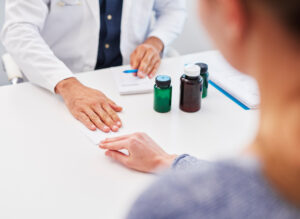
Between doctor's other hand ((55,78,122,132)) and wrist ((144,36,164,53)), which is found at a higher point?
wrist ((144,36,164,53))

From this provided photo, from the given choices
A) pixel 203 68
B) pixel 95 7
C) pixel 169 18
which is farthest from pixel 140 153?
pixel 169 18

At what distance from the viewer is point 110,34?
146 centimetres

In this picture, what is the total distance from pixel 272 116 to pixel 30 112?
88 cm

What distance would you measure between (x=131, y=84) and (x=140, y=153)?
0.41 metres

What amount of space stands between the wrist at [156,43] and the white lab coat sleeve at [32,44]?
1.33 feet

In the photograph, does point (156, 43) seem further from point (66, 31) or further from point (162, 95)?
point (162, 95)

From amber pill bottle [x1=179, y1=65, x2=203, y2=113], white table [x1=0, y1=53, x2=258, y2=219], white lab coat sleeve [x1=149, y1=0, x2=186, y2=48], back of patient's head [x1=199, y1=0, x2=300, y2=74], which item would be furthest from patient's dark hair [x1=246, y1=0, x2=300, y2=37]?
white lab coat sleeve [x1=149, y1=0, x2=186, y2=48]

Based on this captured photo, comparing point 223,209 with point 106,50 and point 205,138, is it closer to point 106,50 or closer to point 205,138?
point 205,138

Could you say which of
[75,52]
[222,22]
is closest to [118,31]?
[75,52]

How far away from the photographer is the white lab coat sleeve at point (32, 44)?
1.18 metres

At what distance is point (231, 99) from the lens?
3.74 feet

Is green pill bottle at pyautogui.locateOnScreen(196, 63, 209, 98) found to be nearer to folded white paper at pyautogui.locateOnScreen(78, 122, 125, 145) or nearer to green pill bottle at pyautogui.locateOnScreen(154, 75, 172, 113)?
green pill bottle at pyautogui.locateOnScreen(154, 75, 172, 113)

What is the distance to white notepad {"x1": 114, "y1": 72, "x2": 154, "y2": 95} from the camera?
116 centimetres

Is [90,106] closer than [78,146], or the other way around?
[78,146]
